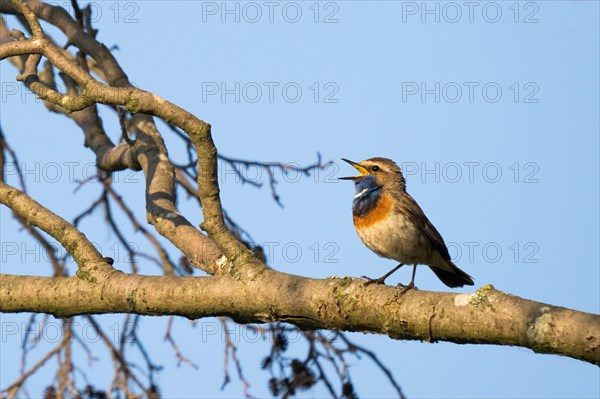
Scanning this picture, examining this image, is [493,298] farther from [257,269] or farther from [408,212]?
[408,212]

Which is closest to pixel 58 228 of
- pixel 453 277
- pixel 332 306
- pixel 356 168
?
pixel 332 306

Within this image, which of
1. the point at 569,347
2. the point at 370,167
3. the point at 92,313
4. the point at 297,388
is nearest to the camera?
the point at 569,347

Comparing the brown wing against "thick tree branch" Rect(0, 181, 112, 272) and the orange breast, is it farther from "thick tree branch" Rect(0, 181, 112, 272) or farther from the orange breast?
"thick tree branch" Rect(0, 181, 112, 272)

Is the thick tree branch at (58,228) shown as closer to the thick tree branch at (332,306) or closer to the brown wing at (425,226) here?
the thick tree branch at (332,306)

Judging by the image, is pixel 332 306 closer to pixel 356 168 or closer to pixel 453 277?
pixel 453 277

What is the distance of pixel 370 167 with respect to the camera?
6.25 metres

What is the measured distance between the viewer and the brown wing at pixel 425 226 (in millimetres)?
5684

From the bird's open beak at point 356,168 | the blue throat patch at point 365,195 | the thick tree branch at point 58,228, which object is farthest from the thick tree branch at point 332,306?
the bird's open beak at point 356,168

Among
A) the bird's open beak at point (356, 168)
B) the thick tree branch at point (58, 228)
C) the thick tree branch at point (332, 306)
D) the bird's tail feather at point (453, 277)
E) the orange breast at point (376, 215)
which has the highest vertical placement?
the bird's open beak at point (356, 168)

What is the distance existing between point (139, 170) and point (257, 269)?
266cm

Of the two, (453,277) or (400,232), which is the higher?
(400,232)

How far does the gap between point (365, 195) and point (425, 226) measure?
47 cm

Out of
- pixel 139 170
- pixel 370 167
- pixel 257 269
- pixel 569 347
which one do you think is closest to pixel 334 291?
pixel 257 269

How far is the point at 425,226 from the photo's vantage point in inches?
224
